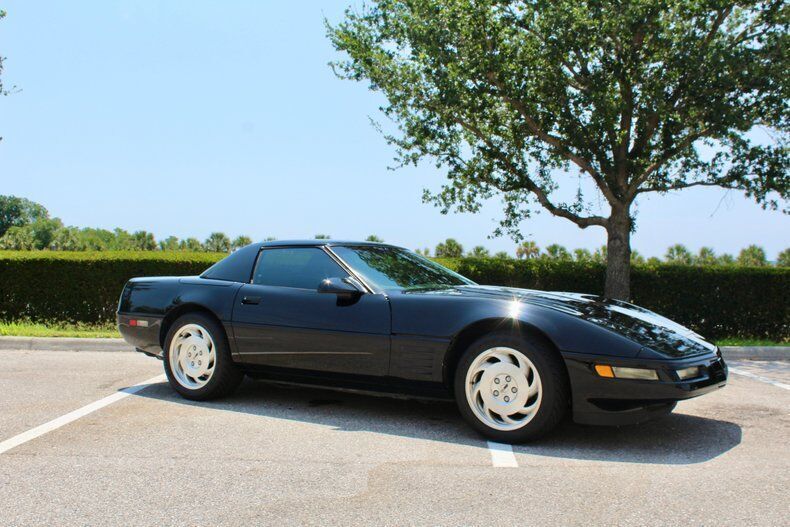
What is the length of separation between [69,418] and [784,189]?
12752 mm

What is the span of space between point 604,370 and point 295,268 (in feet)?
8.88

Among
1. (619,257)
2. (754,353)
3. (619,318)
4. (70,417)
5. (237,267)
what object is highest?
(619,257)

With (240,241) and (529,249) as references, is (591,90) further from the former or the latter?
(240,241)

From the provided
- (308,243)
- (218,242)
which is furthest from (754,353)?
(218,242)

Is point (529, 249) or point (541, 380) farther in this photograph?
point (529, 249)

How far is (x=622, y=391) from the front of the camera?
469 cm

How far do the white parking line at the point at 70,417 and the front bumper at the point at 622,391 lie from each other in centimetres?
383

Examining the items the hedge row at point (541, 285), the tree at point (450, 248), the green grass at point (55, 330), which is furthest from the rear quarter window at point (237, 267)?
the tree at point (450, 248)

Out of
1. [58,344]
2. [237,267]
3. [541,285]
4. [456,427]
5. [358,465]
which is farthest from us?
[541,285]

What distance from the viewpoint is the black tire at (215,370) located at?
6.15 metres

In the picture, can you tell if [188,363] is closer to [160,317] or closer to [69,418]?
[160,317]

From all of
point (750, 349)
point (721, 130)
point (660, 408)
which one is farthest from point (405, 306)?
point (721, 130)

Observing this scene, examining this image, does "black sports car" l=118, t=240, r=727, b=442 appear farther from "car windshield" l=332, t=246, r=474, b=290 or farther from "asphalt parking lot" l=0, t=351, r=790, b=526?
"asphalt parking lot" l=0, t=351, r=790, b=526

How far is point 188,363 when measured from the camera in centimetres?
638
